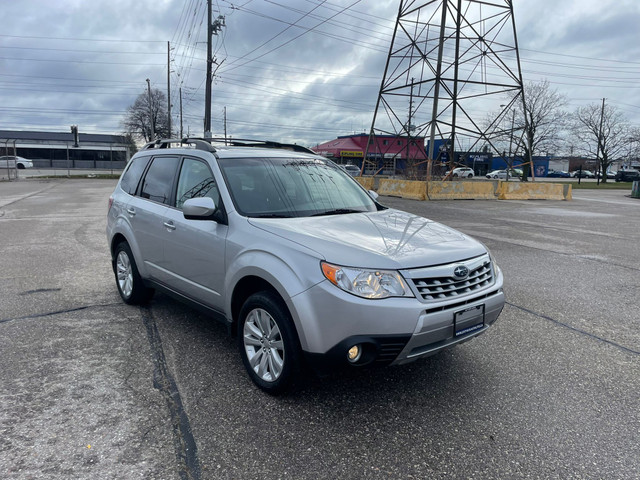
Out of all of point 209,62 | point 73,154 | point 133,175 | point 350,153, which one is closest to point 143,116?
point 73,154

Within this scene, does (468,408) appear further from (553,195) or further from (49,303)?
(553,195)

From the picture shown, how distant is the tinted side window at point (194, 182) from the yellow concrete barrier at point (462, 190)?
1749 cm

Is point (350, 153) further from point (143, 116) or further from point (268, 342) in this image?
point (268, 342)

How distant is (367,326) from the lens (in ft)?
9.12

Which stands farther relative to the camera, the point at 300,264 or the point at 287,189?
the point at 287,189

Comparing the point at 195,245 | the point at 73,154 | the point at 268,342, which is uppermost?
the point at 73,154

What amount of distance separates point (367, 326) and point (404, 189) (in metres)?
19.6

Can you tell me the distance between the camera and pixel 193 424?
2926 millimetres

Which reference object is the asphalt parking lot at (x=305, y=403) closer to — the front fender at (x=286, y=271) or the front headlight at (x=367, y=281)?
the front fender at (x=286, y=271)

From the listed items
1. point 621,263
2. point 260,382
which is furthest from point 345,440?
point 621,263

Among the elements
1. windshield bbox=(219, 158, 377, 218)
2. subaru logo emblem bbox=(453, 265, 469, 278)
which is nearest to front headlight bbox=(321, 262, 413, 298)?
subaru logo emblem bbox=(453, 265, 469, 278)

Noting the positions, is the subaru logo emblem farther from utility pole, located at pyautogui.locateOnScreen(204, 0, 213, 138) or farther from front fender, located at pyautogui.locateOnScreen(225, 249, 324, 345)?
utility pole, located at pyautogui.locateOnScreen(204, 0, 213, 138)

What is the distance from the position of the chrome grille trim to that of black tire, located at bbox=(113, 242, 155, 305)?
3.22 metres

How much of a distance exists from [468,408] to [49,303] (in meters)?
4.64
